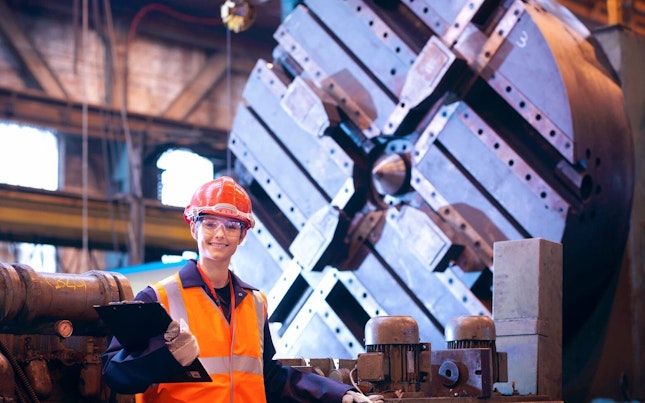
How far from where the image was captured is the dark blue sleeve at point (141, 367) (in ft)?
9.82

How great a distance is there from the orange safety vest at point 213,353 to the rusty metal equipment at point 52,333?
63 cm

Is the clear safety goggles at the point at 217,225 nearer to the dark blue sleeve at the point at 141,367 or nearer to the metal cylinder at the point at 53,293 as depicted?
the dark blue sleeve at the point at 141,367

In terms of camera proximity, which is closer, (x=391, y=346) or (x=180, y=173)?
(x=391, y=346)

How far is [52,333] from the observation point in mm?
3906

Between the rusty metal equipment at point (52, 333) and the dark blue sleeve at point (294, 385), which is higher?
the rusty metal equipment at point (52, 333)

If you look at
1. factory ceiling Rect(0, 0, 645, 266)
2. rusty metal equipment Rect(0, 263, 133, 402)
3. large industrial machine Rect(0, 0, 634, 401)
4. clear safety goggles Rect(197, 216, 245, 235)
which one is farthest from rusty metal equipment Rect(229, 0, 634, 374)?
factory ceiling Rect(0, 0, 645, 266)

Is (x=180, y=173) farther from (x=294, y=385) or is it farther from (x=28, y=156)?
(x=294, y=385)

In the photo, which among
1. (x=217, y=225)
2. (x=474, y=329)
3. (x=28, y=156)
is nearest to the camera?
(x=217, y=225)

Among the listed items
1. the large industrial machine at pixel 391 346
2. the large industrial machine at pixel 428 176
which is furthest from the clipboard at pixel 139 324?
the large industrial machine at pixel 428 176

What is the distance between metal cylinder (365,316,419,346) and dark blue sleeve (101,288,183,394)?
1.51 metres

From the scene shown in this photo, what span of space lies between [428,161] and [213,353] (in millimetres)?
2775

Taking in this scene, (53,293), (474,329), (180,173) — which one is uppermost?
(180,173)

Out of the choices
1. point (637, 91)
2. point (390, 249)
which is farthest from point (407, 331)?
point (637, 91)

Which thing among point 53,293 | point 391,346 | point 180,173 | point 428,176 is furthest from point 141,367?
point 180,173
